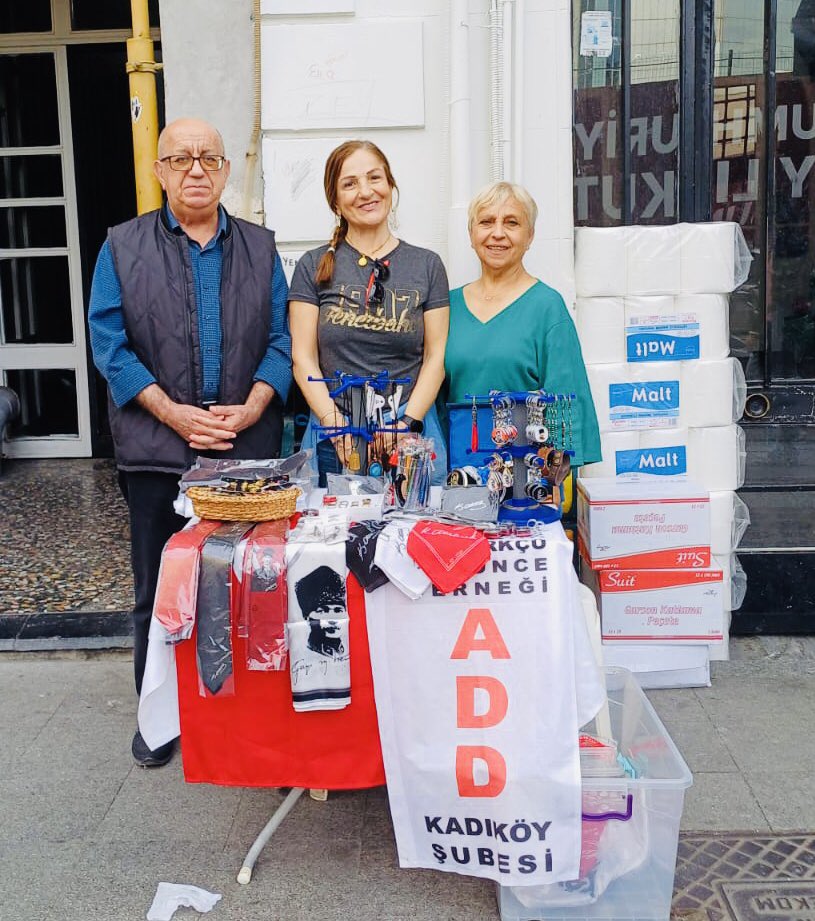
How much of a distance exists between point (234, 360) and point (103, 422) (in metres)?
4.58

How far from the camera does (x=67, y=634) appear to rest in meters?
4.29

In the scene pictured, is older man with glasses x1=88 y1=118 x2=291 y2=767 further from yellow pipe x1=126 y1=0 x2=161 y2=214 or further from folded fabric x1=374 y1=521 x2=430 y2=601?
folded fabric x1=374 y1=521 x2=430 y2=601

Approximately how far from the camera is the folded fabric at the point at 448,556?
2428mm

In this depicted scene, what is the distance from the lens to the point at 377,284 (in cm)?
318

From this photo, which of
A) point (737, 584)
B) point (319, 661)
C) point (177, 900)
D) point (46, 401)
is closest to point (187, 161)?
point (319, 661)

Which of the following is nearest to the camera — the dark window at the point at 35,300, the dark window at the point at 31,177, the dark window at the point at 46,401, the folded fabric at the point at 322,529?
the folded fabric at the point at 322,529

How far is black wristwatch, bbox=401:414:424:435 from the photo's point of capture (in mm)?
3135

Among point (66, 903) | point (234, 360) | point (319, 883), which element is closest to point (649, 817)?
point (319, 883)

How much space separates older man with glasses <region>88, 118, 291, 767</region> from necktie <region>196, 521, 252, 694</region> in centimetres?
75

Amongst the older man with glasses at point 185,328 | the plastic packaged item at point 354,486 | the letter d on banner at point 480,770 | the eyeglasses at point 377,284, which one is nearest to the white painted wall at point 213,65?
the older man with glasses at point 185,328

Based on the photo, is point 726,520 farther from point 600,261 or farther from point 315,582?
point 315,582

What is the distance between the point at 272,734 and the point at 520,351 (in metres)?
1.44

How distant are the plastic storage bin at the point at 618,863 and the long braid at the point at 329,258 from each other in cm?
170

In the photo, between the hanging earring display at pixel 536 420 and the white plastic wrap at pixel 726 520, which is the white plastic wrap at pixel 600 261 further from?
the hanging earring display at pixel 536 420
